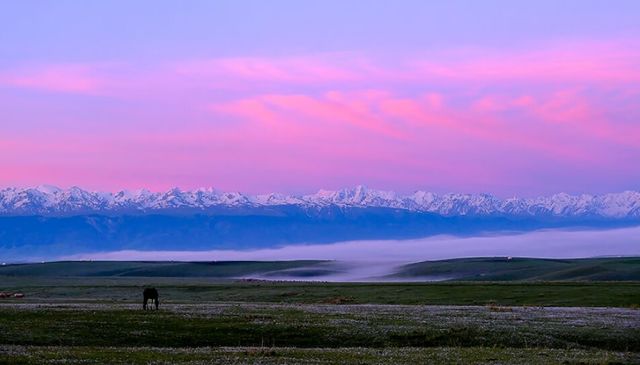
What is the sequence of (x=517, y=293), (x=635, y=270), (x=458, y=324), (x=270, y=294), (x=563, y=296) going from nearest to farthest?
1. (x=458, y=324)
2. (x=563, y=296)
3. (x=517, y=293)
4. (x=270, y=294)
5. (x=635, y=270)

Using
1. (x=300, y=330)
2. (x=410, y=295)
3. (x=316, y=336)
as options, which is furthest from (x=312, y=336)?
(x=410, y=295)

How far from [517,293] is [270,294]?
28.7m

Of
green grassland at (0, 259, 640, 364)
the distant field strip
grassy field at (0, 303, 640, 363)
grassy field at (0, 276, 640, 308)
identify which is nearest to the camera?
green grassland at (0, 259, 640, 364)

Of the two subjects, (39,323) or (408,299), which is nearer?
(39,323)

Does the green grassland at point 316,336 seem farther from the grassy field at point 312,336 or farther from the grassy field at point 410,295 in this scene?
the grassy field at point 410,295

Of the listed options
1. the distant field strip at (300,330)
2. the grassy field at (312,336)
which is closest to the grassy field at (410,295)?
the grassy field at (312,336)

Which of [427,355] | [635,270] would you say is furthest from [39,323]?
[635,270]

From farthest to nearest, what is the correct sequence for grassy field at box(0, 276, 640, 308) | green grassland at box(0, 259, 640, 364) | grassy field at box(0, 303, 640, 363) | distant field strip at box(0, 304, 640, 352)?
grassy field at box(0, 276, 640, 308), distant field strip at box(0, 304, 640, 352), grassy field at box(0, 303, 640, 363), green grassland at box(0, 259, 640, 364)

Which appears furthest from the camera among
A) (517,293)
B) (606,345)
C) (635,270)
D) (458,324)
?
(635,270)

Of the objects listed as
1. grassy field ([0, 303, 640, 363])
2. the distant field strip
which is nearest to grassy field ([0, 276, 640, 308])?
grassy field ([0, 303, 640, 363])

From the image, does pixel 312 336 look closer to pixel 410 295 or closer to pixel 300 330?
pixel 300 330

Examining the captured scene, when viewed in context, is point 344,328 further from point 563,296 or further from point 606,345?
point 563,296

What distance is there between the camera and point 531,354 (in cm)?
4225

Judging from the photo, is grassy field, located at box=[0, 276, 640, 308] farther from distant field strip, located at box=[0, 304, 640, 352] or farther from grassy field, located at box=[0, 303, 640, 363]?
distant field strip, located at box=[0, 304, 640, 352]
